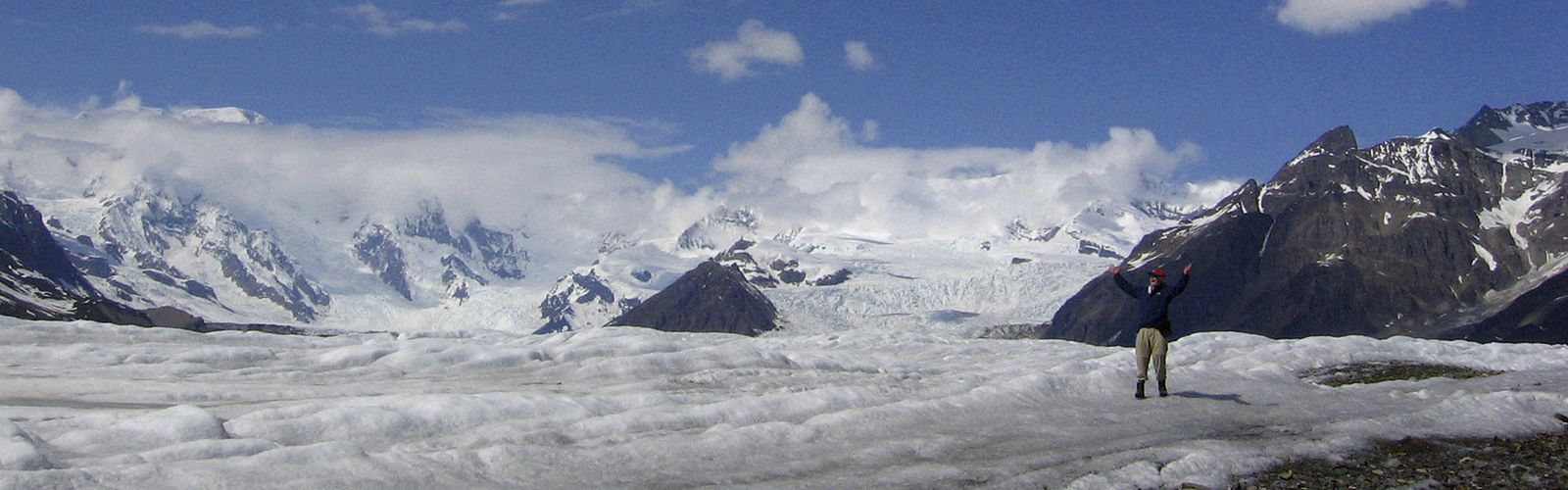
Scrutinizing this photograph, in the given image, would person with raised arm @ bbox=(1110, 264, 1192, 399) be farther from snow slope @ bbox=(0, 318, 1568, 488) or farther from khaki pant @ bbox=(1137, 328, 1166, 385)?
snow slope @ bbox=(0, 318, 1568, 488)

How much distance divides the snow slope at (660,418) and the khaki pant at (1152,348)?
26.6 inches

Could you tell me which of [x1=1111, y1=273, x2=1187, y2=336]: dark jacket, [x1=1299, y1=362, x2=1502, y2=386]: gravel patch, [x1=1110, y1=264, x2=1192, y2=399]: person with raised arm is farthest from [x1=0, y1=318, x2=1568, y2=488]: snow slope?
[x1=1111, y1=273, x2=1187, y2=336]: dark jacket

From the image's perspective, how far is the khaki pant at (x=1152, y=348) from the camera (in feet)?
84.1

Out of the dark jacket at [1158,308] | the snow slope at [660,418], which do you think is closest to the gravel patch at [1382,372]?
the snow slope at [660,418]

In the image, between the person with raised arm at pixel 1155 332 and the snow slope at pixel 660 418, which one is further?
the person with raised arm at pixel 1155 332

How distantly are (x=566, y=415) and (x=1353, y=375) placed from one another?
894 inches

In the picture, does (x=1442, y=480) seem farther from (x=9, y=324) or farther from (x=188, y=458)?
(x=9, y=324)

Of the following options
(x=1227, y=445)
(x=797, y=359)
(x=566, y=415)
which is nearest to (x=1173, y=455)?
(x=1227, y=445)

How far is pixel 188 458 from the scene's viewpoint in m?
16.8

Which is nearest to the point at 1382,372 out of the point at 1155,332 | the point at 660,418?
the point at 1155,332

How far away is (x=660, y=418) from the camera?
69.7 feet

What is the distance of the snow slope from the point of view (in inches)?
657

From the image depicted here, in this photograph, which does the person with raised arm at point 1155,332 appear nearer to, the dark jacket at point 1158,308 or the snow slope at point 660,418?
the dark jacket at point 1158,308

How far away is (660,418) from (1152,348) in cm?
1020
